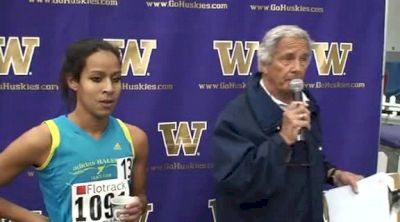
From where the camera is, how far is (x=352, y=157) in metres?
2.68

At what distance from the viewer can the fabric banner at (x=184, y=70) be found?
2.06 metres

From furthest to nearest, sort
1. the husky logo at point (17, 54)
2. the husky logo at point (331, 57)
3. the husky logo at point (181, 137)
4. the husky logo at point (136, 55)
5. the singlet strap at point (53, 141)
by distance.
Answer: the husky logo at point (331, 57) → the husky logo at point (181, 137) → the husky logo at point (136, 55) → the husky logo at point (17, 54) → the singlet strap at point (53, 141)

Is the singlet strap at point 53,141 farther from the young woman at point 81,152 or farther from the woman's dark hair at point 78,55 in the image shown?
the woman's dark hair at point 78,55

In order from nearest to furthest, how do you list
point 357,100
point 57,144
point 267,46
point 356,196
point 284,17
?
point 57,144
point 267,46
point 356,196
point 284,17
point 357,100

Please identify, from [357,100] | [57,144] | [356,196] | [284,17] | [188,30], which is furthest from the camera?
[357,100]

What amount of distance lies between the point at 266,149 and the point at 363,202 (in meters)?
0.60

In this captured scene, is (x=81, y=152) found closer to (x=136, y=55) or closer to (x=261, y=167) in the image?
(x=261, y=167)

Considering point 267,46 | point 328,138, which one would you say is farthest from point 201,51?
point 328,138

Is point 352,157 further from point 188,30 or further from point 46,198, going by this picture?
point 46,198

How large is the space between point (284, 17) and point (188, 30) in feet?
1.54

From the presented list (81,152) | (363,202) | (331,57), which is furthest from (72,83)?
(331,57)

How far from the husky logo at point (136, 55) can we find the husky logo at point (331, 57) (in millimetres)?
797

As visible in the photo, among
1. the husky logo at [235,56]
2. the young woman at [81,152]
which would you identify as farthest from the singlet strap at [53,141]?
the husky logo at [235,56]

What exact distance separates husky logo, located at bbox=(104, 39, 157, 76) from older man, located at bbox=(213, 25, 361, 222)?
20.1 inches
